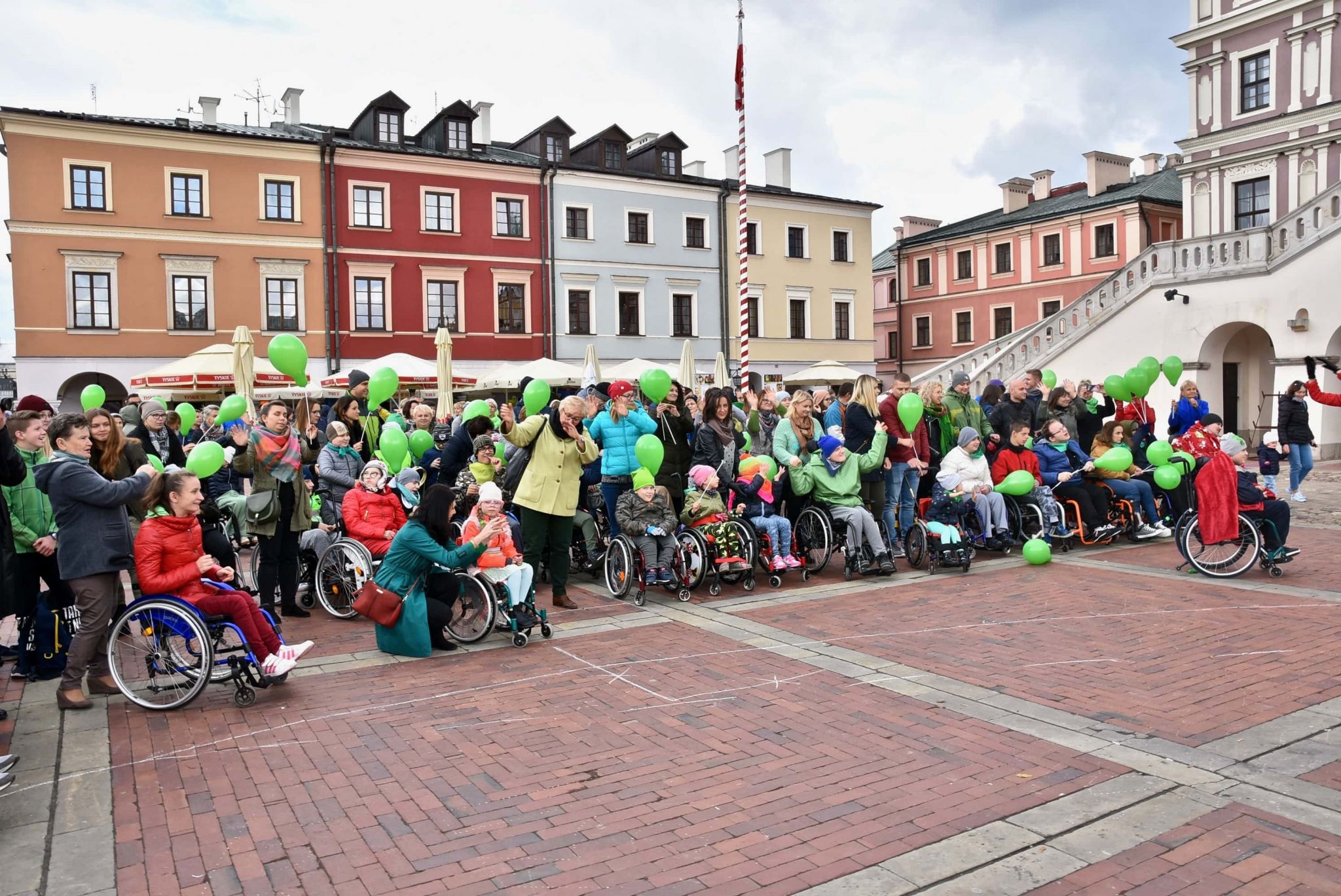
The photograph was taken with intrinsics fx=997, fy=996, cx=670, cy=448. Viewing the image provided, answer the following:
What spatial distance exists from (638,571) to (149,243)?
28320mm

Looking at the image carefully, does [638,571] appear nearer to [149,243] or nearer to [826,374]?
[826,374]

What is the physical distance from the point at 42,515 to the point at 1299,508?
16.6m

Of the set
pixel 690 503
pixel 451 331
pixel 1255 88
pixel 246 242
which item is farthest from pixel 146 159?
pixel 1255 88

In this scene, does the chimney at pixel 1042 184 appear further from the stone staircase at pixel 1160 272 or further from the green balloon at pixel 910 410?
the green balloon at pixel 910 410

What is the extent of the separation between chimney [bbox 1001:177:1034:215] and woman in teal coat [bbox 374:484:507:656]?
49071mm

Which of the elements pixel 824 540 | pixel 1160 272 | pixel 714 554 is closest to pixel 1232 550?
pixel 824 540

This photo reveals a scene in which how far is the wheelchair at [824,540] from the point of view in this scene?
1033 centimetres

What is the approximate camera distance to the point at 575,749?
5379 mm

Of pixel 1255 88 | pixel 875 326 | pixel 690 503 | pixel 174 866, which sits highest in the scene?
pixel 1255 88

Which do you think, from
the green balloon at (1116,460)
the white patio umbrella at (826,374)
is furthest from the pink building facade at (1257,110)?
the green balloon at (1116,460)

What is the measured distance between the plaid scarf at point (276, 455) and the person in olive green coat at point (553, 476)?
6.05 feet

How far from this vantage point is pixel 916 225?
5641 cm

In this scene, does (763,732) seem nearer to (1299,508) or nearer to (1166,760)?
(1166,760)

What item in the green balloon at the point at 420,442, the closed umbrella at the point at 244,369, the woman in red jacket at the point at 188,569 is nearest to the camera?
the woman in red jacket at the point at 188,569
